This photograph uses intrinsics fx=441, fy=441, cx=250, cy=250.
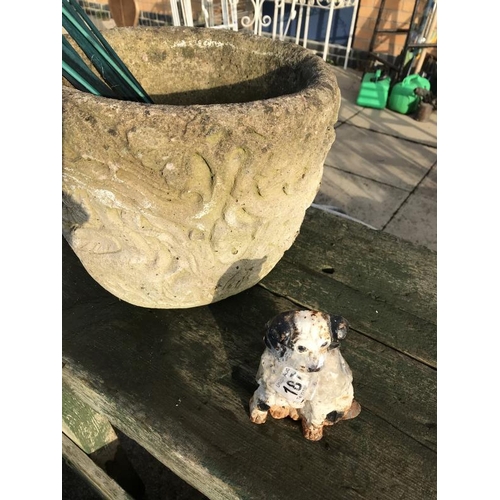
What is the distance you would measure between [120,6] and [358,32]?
2.07 m

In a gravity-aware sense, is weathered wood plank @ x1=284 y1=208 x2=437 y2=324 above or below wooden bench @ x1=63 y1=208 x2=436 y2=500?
above

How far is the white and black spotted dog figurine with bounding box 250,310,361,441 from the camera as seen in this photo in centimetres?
66

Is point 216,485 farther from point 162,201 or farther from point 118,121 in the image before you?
point 118,121

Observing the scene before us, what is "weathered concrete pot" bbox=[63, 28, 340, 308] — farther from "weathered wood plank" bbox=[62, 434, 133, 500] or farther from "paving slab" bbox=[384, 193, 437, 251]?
"paving slab" bbox=[384, 193, 437, 251]

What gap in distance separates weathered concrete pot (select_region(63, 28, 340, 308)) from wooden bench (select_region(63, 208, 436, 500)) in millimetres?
87

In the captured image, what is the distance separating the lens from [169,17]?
4.11 m

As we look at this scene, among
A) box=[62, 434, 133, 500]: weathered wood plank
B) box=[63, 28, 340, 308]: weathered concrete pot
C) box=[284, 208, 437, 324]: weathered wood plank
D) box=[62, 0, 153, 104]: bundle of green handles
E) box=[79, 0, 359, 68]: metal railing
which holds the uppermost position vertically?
box=[79, 0, 359, 68]: metal railing

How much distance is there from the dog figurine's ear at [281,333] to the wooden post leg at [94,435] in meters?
0.51

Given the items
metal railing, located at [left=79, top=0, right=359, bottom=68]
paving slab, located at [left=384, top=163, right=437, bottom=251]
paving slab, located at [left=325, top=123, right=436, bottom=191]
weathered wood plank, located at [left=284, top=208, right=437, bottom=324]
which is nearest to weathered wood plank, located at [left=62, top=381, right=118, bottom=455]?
weathered wood plank, located at [left=284, top=208, right=437, bottom=324]

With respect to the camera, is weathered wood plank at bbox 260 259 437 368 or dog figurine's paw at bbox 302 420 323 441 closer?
dog figurine's paw at bbox 302 420 323 441

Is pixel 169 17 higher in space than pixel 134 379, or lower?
higher

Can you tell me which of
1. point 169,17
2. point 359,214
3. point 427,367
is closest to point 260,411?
point 427,367

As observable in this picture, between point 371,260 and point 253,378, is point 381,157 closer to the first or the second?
point 371,260

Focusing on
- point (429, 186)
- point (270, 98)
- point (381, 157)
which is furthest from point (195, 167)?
point (381, 157)
